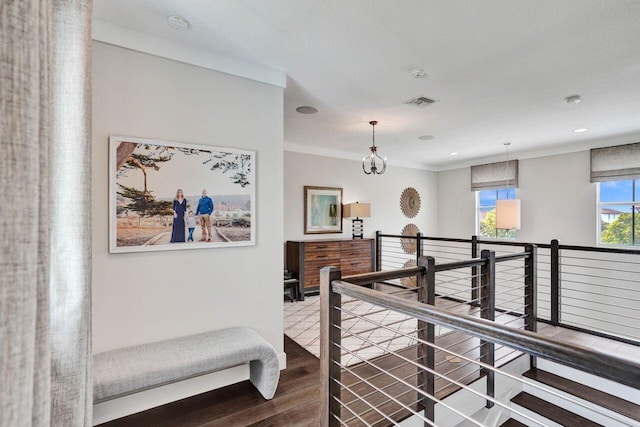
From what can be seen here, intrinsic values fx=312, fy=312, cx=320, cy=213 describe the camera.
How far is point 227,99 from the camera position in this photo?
2537 mm

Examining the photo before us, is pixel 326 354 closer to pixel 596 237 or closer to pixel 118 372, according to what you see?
pixel 118 372

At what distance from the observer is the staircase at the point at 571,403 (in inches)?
99.5

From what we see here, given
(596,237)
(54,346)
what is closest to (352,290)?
(54,346)

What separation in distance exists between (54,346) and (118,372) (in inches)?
51.8

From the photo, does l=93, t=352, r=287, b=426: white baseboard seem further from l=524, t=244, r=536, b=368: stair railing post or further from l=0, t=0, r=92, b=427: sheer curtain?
l=524, t=244, r=536, b=368: stair railing post

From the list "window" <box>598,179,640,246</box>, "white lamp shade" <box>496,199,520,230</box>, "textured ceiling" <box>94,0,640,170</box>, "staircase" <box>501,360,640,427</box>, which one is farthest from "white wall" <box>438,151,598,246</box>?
"staircase" <box>501,360,640,427</box>

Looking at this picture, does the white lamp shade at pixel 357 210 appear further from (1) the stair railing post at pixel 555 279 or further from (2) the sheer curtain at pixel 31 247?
(2) the sheer curtain at pixel 31 247

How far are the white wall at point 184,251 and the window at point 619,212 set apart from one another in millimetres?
5324

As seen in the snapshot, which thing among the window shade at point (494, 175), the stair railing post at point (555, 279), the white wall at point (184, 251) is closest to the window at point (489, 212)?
the window shade at point (494, 175)

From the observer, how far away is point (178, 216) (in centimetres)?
234

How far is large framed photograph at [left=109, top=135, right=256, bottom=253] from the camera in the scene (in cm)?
215

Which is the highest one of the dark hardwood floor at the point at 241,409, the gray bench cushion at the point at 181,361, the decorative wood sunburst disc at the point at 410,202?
the decorative wood sunburst disc at the point at 410,202

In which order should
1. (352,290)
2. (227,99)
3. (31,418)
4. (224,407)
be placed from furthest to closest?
(227,99) → (224,407) → (352,290) → (31,418)

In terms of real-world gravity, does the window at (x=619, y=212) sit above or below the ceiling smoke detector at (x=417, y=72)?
below
